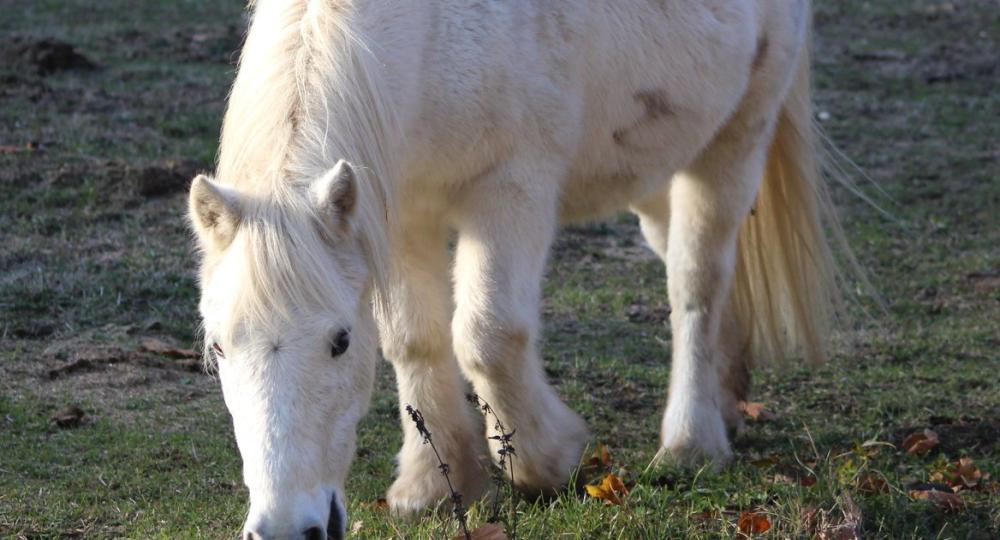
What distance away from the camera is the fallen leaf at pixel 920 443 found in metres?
4.91

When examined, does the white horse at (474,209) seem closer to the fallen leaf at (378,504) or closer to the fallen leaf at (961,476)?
the fallen leaf at (378,504)

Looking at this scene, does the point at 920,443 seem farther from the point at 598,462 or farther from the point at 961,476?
the point at 598,462

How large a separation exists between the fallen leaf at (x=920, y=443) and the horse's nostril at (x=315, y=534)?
8.51 feet

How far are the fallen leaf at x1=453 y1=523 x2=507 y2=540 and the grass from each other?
0.51 ft

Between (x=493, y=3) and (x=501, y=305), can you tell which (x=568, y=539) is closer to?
(x=501, y=305)

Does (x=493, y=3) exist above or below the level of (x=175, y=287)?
above

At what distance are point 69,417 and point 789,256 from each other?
296 centimetres

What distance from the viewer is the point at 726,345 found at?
5535mm

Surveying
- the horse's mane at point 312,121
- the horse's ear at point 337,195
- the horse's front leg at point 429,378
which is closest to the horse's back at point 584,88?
the horse's mane at point 312,121

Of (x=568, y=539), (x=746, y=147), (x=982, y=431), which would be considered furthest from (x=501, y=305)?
(x=982, y=431)

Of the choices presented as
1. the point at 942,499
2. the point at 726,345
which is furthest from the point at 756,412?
the point at 942,499

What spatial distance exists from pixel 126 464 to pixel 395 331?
1.09 meters

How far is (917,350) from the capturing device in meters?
6.14

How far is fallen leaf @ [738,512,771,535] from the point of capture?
3.90 meters
